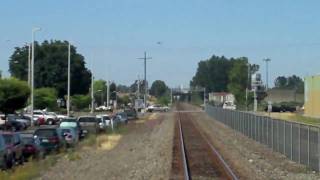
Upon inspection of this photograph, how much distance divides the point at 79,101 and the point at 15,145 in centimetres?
10330

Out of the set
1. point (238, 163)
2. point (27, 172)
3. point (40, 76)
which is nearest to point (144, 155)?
point (238, 163)

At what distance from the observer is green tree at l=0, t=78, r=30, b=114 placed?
68000mm

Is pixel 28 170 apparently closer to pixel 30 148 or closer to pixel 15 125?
pixel 30 148

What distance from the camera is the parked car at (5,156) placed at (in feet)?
84.3

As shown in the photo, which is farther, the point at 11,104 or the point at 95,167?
the point at 11,104

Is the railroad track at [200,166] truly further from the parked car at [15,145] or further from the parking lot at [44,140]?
the parked car at [15,145]

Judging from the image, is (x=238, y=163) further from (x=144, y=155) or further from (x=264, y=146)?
(x=264, y=146)

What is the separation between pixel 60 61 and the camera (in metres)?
129

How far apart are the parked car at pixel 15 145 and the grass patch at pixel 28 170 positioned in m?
0.62

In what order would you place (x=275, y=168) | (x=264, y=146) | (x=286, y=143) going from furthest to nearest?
(x=264, y=146) → (x=286, y=143) → (x=275, y=168)

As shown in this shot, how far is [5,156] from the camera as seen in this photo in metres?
26.5

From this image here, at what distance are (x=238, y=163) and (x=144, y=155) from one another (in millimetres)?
6650

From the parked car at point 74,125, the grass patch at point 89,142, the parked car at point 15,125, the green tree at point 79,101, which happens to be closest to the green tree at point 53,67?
the green tree at point 79,101

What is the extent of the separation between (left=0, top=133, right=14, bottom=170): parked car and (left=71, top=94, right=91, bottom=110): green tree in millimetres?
100748
